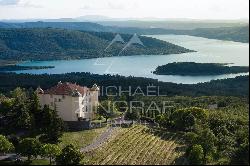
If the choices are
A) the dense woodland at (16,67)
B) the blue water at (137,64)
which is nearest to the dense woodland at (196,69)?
the blue water at (137,64)

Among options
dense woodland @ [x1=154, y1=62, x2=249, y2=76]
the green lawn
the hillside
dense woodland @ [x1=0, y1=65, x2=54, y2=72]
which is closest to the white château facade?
the green lawn

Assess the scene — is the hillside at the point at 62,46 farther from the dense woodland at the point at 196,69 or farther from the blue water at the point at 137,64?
the dense woodland at the point at 196,69

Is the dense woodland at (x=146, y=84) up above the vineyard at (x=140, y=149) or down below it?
below

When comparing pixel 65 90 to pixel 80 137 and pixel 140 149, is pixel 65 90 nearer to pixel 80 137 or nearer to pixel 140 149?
pixel 80 137

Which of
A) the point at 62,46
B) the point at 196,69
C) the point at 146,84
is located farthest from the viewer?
the point at 62,46

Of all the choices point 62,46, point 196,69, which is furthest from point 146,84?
point 62,46
